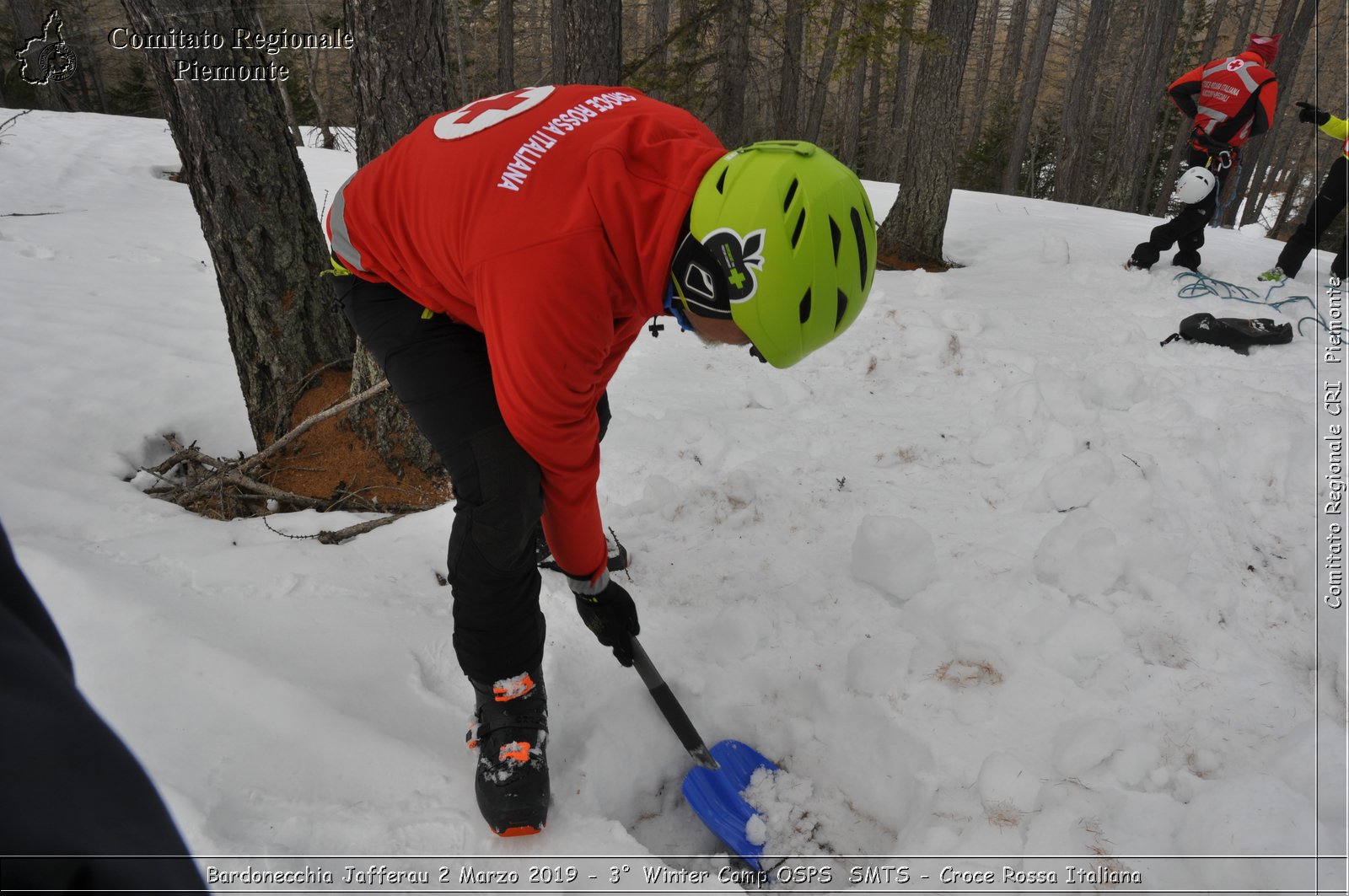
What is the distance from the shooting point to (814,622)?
7.82 feet

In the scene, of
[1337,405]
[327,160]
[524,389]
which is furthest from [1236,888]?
[327,160]

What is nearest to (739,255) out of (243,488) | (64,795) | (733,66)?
(64,795)

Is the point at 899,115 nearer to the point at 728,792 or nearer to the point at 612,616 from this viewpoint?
the point at 612,616

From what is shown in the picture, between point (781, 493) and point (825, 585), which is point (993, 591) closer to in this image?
point (825, 585)

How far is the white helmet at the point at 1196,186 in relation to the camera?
5.36 meters

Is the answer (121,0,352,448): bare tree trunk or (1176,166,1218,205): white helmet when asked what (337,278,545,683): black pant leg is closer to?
(121,0,352,448): bare tree trunk

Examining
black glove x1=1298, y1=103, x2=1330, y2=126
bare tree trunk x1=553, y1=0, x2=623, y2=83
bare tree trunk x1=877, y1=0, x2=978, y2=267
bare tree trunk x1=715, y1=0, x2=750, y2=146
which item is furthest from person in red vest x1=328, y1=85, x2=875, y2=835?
bare tree trunk x1=715, y1=0, x2=750, y2=146

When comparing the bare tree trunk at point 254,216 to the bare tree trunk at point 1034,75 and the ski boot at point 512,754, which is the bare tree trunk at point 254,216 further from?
the bare tree trunk at point 1034,75

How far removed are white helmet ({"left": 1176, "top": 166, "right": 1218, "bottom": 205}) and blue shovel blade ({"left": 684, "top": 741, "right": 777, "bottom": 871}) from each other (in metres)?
5.64

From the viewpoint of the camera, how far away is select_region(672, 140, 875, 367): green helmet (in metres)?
1.31

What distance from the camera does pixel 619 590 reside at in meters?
1.94

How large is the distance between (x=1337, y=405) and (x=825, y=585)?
9.70 feet

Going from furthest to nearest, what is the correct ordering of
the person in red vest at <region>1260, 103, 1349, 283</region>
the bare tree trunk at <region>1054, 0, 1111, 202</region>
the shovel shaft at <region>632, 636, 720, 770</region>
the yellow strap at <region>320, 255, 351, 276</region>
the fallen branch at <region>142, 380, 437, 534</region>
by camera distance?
the bare tree trunk at <region>1054, 0, 1111, 202</region>
the person in red vest at <region>1260, 103, 1349, 283</region>
the fallen branch at <region>142, 380, 437, 534</region>
the shovel shaft at <region>632, 636, 720, 770</region>
the yellow strap at <region>320, 255, 351, 276</region>

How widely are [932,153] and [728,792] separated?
5.70m
